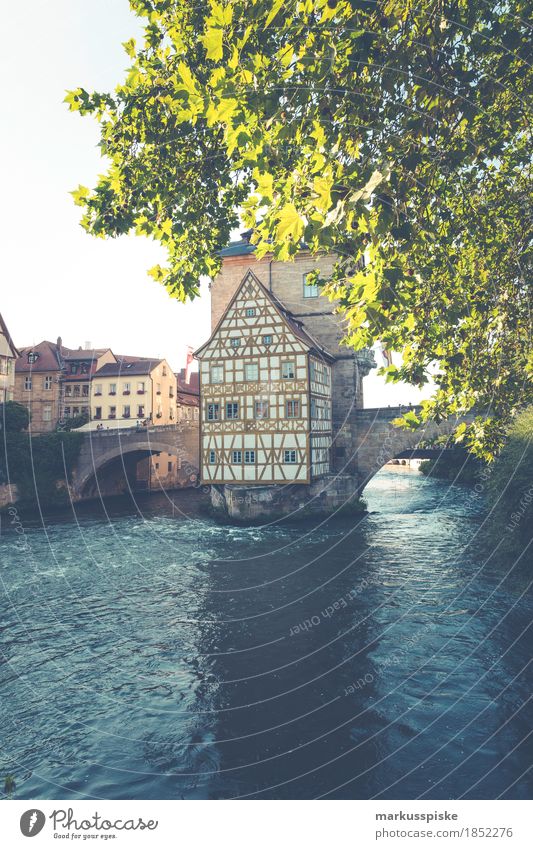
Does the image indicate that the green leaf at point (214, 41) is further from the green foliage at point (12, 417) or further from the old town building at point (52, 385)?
the old town building at point (52, 385)

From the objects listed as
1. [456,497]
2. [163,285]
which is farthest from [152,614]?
[456,497]

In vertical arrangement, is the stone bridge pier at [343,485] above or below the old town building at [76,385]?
below

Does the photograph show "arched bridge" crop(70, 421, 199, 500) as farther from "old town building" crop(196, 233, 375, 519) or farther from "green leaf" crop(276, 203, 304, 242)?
"green leaf" crop(276, 203, 304, 242)

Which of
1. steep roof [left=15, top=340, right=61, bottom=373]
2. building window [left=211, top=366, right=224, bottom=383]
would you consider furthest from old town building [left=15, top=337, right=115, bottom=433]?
building window [left=211, top=366, right=224, bottom=383]

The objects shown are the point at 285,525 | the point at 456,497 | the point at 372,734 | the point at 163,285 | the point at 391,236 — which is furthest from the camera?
the point at 456,497

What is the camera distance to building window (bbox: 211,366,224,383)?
30.3m

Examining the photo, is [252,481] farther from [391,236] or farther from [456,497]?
[391,236]

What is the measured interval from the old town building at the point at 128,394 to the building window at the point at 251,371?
834 inches

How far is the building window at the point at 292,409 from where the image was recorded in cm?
2878

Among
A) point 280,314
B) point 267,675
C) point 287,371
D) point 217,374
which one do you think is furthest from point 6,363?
point 267,675

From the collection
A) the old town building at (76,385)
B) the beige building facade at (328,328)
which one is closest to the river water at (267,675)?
the beige building facade at (328,328)
